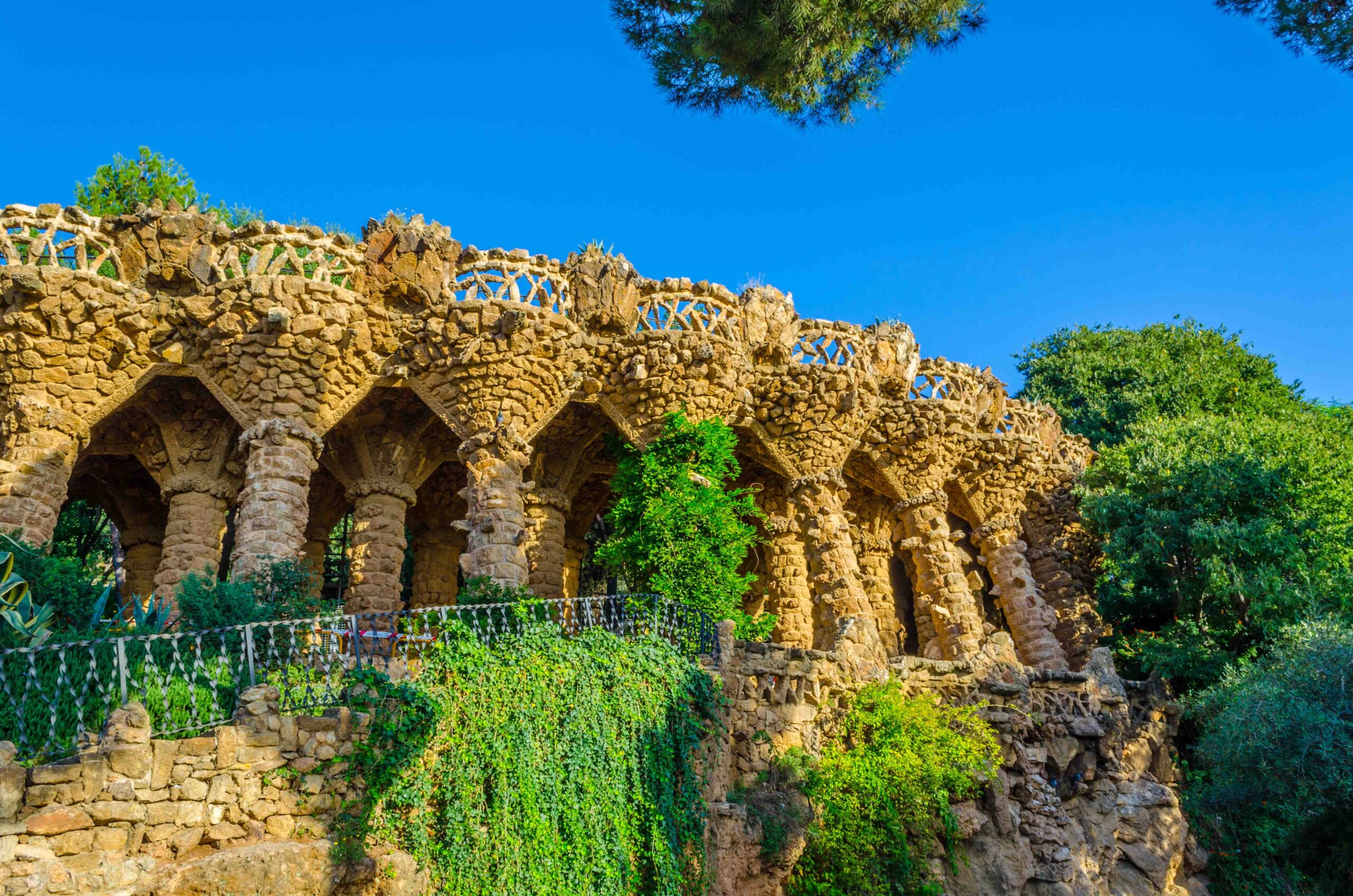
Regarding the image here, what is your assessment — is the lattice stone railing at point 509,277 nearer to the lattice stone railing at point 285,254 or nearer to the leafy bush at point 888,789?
the lattice stone railing at point 285,254

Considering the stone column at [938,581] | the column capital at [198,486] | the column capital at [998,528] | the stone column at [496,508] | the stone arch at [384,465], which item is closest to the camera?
the stone column at [496,508]

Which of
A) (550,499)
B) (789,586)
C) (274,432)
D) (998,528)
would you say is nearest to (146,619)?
(274,432)

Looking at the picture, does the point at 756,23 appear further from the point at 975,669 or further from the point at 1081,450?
the point at 1081,450

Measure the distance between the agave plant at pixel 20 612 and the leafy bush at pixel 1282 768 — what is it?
11493 mm

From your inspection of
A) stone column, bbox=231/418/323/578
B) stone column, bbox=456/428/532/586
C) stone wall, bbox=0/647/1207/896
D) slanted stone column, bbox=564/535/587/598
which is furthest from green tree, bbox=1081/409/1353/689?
stone column, bbox=231/418/323/578

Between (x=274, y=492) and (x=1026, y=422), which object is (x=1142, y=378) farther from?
(x=274, y=492)

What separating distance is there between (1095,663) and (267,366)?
36.6ft

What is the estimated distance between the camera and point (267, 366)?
10906 mm

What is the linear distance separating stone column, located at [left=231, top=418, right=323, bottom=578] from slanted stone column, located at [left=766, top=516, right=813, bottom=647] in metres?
6.73

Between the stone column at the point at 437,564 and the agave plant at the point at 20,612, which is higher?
the stone column at the point at 437,564

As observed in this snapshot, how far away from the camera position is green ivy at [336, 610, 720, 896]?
20.8ft

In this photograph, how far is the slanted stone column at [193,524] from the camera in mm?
11445

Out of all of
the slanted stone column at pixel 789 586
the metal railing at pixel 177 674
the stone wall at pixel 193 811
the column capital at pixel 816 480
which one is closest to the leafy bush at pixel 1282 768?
the slanted stone column at pixel 789 586

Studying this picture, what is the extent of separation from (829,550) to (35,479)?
9839 mm
